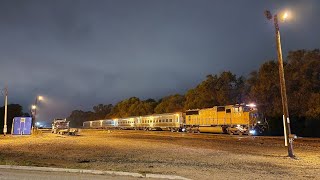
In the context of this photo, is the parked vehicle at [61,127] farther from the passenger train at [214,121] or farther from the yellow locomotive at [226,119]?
the yellow locomotive at [226,119]

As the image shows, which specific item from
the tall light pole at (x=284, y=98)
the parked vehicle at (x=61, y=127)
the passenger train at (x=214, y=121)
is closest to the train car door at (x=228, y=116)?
the passenger train at (x=214, y=121)

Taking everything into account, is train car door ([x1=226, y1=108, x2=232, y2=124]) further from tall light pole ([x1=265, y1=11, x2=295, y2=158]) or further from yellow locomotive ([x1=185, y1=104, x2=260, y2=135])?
tall light pole ([x1=265, y1=11, x2=295, y2=158])

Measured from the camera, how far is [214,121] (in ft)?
173

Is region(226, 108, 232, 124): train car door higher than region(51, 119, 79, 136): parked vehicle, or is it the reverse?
region(226, 108, 232, 124): train car door

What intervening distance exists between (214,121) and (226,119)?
346cm

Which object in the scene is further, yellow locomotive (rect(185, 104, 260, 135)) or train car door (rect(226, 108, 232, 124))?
train car door (rect(226, 108, 232, 124))

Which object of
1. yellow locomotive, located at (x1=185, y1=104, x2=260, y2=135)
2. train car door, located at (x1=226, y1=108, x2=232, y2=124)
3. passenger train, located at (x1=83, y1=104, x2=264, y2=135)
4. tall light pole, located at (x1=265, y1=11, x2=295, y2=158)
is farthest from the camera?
train car door, located at (x1=226, y1=108, x2=232, y2=124)

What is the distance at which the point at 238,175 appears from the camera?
46.1 ft

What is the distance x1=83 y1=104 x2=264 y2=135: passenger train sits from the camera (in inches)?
1786

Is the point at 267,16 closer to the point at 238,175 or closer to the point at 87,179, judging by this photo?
the point at 238,175

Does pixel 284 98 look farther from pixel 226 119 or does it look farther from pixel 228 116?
pixel 226 119

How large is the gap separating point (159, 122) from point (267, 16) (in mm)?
53480

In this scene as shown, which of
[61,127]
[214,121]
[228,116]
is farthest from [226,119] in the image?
[61,127]

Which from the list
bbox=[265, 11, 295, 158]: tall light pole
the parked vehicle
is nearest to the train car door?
the parked vehicle
